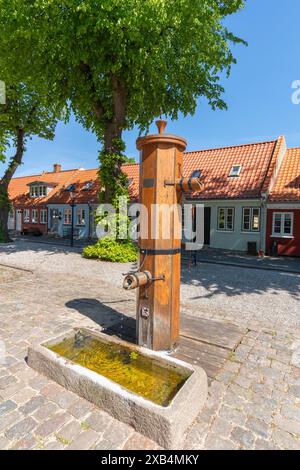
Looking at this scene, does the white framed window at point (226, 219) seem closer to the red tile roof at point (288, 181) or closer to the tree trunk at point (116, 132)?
the red tile roof at point (288, 181)

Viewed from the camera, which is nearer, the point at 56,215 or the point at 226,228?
the point at 226,228

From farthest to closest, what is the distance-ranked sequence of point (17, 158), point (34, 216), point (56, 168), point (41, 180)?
point (56, 168), point (41, 180), point (34, 216), point (17, 158)

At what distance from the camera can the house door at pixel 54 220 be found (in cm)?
2623

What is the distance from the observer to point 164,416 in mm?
2139

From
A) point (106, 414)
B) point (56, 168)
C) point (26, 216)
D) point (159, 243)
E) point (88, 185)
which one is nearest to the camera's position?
point (106, 414)

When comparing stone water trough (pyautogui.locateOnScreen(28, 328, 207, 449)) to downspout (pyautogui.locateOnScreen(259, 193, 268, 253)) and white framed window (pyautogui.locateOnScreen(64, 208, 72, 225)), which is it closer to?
downspout (pyautogui.locateOnScreen(259, 193, 268, 253))

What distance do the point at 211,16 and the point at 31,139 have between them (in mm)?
15250

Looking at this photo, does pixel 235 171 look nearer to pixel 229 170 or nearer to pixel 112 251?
pixel 229 170

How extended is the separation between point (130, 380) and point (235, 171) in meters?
16.6

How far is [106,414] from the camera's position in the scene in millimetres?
2496

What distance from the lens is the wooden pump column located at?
11.0 feet

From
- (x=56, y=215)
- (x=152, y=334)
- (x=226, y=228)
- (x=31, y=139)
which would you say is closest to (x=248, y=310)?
(x=152, y=334)

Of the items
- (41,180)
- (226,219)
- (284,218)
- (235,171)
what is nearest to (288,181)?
(284,218)
